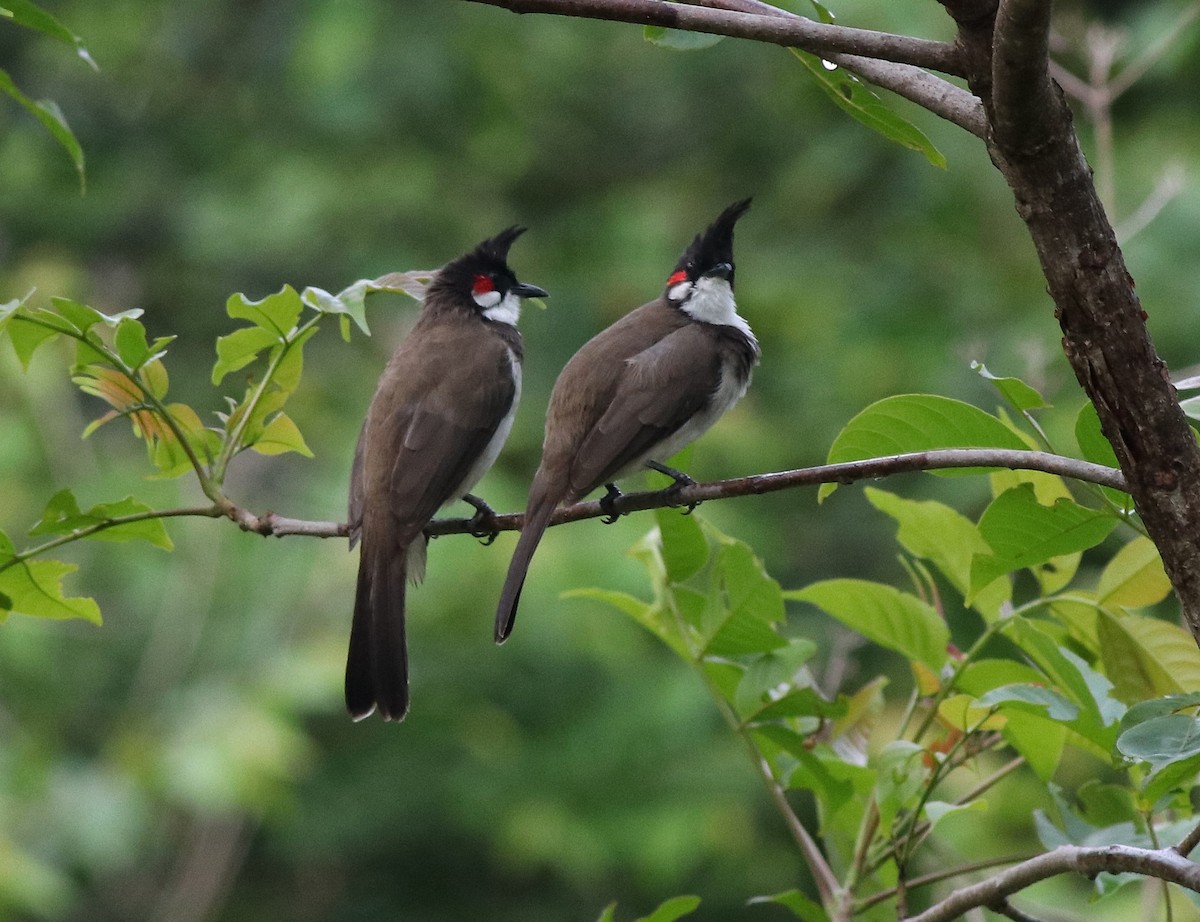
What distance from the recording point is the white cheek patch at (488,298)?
3354 mm

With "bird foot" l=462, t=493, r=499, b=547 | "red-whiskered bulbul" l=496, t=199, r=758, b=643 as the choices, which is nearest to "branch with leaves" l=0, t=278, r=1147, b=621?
"bird foot" l=462, t=493, r=499, b=547

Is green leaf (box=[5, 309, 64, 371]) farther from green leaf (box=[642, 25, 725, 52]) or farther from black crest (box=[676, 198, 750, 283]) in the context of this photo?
black crest (box=[676, 198, 750, 283])

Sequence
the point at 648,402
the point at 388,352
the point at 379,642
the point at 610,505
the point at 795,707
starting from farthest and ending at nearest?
the point at 388,352, the point at 648,402, the point at 379,642, the point at 610,505, the point at 795,707

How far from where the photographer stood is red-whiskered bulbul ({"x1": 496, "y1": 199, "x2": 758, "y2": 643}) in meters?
2.54

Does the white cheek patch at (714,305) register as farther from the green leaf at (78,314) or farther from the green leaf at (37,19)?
the green leaf at (37,19)

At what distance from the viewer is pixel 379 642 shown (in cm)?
236

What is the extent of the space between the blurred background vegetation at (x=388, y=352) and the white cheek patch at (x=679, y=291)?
2.62 ft

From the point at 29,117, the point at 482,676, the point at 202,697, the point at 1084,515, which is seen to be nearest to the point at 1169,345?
the point at 482,676

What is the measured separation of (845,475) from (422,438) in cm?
154

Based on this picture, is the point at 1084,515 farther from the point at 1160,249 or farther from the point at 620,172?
the point at 620,172

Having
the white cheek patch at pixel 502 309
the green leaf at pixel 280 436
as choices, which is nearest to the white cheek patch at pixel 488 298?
the white cheek patch at pixel 502 309

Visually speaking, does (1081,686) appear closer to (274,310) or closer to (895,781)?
(895,781)

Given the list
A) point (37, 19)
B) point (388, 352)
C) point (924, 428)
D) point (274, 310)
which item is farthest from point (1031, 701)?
point (388, 352)

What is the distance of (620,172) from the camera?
905 cm
